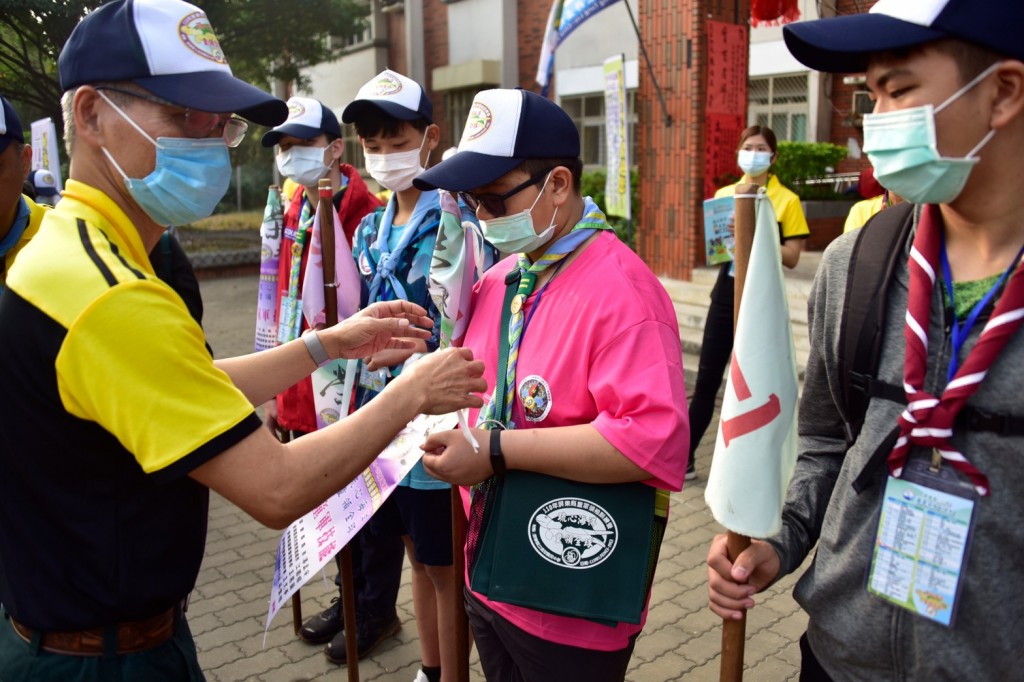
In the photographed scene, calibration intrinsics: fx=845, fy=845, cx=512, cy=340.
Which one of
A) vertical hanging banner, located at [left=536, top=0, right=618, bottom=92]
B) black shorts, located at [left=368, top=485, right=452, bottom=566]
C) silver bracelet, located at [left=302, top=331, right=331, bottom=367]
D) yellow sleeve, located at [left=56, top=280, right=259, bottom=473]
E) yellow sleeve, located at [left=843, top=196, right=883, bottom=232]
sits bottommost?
black shorts, located at [left=368, top=485, right=452, bottom=566]

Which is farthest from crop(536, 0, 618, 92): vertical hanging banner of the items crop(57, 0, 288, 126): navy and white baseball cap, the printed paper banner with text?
crop(57, 0, 288, 126): navy and white baseball cap

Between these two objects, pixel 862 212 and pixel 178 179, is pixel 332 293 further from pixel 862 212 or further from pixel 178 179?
pixel 862 212

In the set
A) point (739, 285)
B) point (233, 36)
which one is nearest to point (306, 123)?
point (739, 285)

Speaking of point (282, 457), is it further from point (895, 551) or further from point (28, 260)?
point (895, 551)

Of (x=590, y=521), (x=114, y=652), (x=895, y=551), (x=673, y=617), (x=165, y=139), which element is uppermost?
(x=165, y=139)

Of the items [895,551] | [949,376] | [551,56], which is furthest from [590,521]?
[551,56]

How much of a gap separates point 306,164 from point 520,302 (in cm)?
202

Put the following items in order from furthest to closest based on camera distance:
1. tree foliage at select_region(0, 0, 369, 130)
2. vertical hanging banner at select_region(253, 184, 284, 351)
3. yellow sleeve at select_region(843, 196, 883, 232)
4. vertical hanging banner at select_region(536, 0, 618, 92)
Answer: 1. vertical hanging banner at select_region(536, 0, 618, 92)
2. tree foliage at select_region(0, 0, 369, 130)
3. yellow sleeve at select_region(843, 196, 883, 232)
4. vertical hanging banner at select_region(253, 184, 284, 351)

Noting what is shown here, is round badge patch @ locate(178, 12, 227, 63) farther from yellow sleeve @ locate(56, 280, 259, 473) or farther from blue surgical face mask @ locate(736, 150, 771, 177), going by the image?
blue surgical face mask @ locate(736, 150, 771, 177)

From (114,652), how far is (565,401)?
110cm

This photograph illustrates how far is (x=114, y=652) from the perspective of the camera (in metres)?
1.69

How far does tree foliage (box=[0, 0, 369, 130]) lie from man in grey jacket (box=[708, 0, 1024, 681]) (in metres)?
5.36

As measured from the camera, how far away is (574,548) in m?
1.99

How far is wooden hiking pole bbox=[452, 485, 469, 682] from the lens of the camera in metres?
2.41
